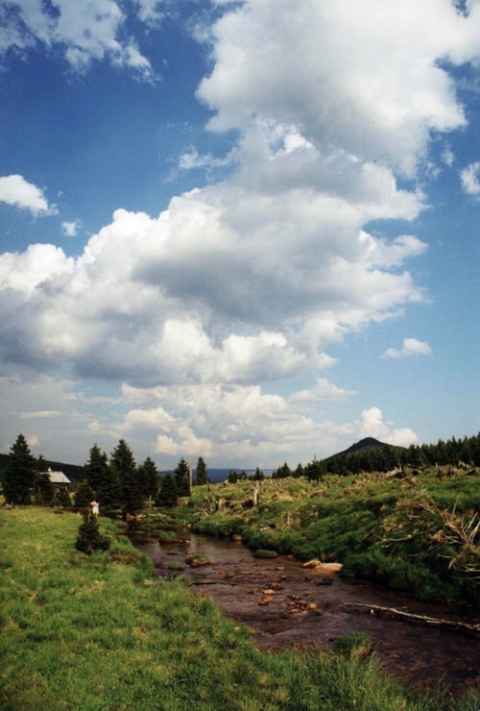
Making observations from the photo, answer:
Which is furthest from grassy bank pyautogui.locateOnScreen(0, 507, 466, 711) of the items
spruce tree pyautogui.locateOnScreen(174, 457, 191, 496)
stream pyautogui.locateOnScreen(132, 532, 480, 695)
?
spruce tree pyautogui.locateOnScreen(174, 457, 191, 496)

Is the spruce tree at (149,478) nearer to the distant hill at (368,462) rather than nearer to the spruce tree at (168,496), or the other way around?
the spruce tree at (168,496)

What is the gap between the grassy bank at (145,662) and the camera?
961cm

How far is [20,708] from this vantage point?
8922mm

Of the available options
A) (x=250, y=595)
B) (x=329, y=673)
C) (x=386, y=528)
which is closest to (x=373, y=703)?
(x=329, y=673)

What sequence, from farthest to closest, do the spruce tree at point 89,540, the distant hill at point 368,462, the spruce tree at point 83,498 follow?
the distant hill at point 368,462 < the spruce tree at point 83,498 < the spruce tree at point 89,540

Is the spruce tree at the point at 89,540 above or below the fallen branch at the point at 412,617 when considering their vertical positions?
above

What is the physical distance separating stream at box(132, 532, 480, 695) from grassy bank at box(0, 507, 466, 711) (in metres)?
1.81

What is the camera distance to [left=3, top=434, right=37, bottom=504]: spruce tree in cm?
6125

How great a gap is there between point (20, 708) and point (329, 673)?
23.3ft

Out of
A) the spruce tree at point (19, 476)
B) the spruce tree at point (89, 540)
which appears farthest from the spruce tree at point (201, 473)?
the spruce tree at point (89, 540)

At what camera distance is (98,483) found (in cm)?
7462

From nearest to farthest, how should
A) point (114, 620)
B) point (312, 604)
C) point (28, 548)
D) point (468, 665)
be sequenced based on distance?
point (468, 665)
point (114, 620)
point (312, 604)
point (28, 548)

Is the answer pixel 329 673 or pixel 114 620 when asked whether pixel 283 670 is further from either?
pixel 114 620

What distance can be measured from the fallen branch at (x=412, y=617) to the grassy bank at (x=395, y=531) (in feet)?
9.38
